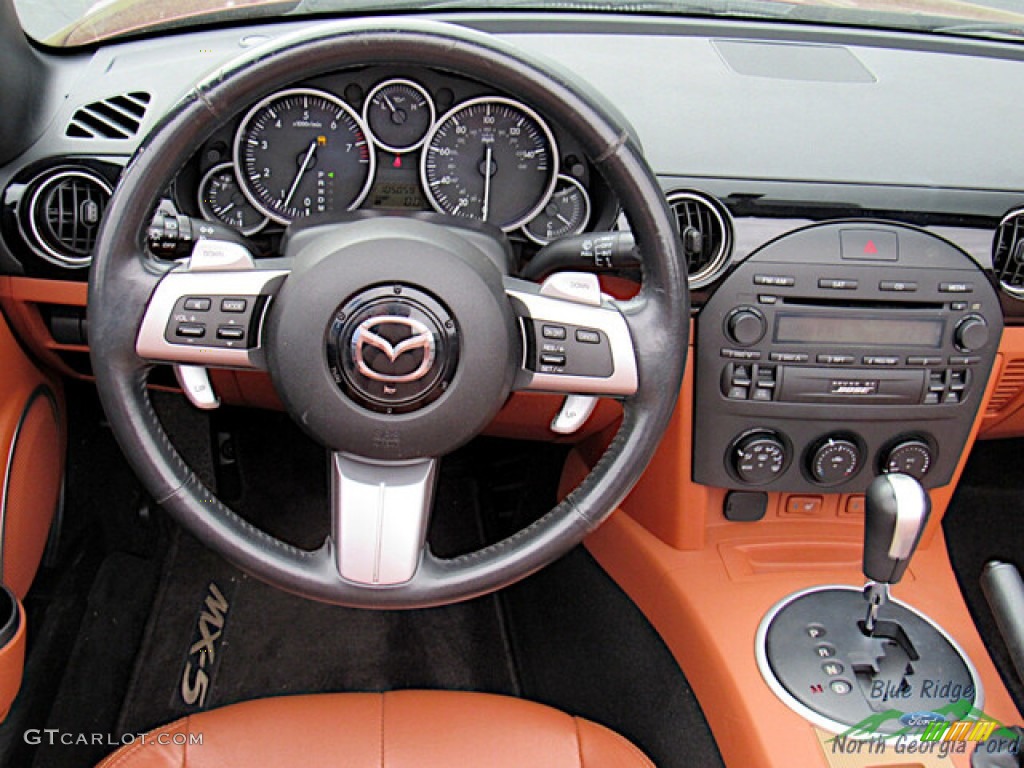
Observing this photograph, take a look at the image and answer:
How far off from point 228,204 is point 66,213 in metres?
0.26

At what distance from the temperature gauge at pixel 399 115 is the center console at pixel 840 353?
19.9 inches

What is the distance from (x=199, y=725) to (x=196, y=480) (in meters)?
0.36

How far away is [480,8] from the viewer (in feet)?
5.53

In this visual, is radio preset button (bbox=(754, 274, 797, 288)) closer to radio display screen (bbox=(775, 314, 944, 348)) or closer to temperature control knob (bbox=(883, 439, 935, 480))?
radio display screen (bbox=(775, 314, 944, 348))

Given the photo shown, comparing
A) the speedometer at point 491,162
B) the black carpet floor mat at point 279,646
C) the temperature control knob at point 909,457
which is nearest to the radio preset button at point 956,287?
the temperature control knob at point 909,457

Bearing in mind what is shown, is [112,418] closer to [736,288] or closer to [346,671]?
[736,288]

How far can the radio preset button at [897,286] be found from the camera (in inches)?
56.0

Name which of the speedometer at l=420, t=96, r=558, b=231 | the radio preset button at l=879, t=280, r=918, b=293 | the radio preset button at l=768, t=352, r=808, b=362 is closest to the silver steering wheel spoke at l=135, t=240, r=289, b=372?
the speedometer at l=420, t=96, r=558, b=231

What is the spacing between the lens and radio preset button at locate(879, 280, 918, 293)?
1422 mm

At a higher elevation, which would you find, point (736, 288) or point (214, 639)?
point (736, 288)

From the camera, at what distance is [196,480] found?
43.4 inches

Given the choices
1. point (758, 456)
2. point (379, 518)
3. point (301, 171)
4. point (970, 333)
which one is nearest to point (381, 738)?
point (379, 518)

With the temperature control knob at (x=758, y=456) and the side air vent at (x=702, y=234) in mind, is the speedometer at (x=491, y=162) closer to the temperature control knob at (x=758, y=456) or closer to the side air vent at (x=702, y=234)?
the side air vent at (x=702, y=234)

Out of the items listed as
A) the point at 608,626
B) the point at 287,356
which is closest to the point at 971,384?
the point at 608,626
